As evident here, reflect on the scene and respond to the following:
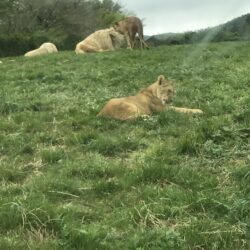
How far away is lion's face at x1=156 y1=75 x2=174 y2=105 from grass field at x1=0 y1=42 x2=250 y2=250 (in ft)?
0.63

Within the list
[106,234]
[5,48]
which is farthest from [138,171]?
[5,48]

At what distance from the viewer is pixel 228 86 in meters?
12.3

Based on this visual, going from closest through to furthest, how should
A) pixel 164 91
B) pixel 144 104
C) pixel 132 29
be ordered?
pixel 144 104 < pixel 164 91 < pixel 132 29

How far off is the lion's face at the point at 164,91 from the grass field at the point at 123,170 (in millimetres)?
192

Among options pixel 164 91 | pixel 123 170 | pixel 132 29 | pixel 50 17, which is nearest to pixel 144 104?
pixel 164 91

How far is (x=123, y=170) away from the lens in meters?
6.86

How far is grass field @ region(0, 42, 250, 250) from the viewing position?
4961 mm

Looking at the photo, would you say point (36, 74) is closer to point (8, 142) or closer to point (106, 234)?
point (8, 142)

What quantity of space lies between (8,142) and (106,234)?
3801 millimetres

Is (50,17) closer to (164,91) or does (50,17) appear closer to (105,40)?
(105,40)

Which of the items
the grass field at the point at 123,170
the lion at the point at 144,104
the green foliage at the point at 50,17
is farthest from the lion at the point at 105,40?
the green foliage at the point at 50,17

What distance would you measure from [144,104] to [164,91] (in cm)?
111

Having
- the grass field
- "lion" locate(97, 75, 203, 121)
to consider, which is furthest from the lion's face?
the grass field

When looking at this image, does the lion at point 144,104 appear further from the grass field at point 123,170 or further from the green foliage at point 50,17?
the green foliage at point 50,17
